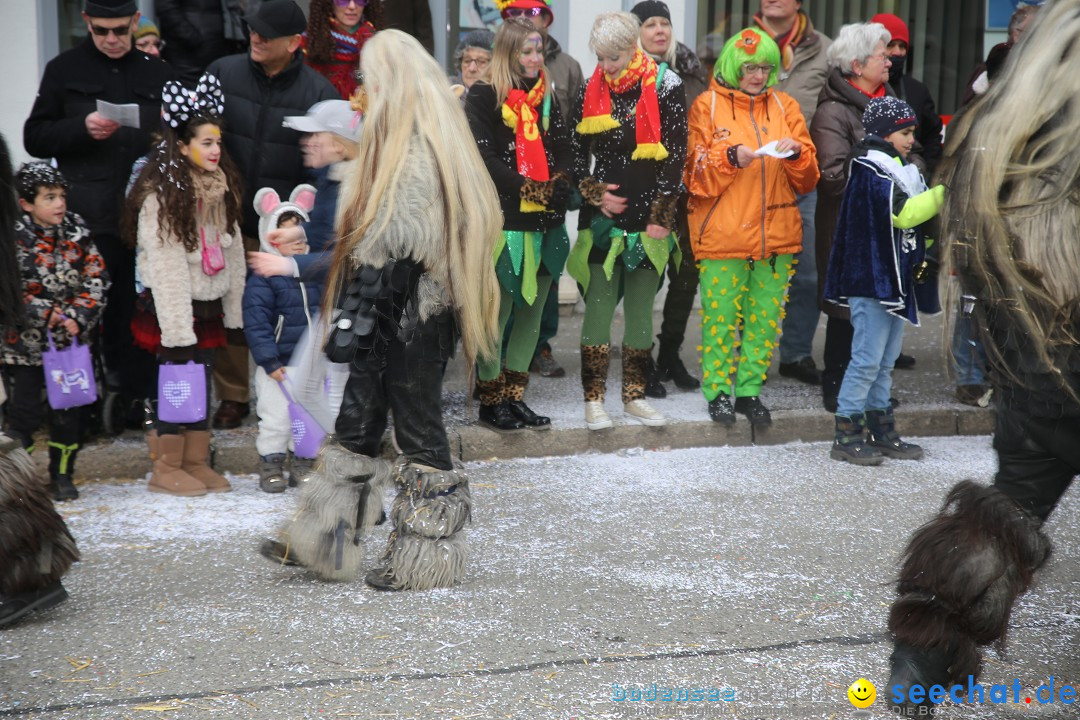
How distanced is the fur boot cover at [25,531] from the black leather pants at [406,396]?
1.07 meters

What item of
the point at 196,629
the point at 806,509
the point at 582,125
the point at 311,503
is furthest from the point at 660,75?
the point at 196,629

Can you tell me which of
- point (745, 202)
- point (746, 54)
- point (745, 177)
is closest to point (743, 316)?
point (745, 202)

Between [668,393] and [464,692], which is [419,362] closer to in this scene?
[464,692]

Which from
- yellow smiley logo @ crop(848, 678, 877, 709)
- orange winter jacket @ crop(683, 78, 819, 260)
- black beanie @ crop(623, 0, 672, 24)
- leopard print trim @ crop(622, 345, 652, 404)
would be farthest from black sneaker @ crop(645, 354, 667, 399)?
yellow smiley logo @ crop(848, 678, 877, 709)

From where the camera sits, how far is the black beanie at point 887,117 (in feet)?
20.5

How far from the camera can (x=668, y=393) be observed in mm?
Answer: 7504

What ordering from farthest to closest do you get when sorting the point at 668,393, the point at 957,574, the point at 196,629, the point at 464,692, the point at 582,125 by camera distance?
the point at 668,393
the point at 582,125
the point at 196,629
the point at 464,692
the point at 957,574

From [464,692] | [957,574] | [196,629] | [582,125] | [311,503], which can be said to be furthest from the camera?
[582,125]

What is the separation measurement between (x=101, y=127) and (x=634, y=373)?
3118 millimetres

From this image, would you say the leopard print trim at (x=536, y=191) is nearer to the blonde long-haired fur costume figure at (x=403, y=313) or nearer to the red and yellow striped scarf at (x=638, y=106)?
the red and yellow striped scarf at (x=638, y=106)

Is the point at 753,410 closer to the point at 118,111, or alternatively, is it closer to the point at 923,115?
the point at 923,115

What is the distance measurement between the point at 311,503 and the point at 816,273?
451 cm

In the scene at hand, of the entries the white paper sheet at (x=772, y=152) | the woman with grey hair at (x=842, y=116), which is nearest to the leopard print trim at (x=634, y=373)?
the woman with grey hair at (x=842, y=116)

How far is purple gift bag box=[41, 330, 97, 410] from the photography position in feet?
17.9
